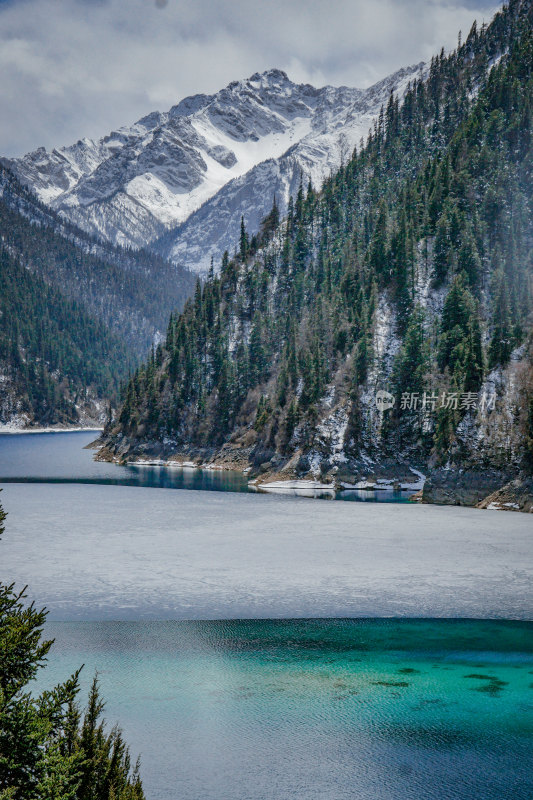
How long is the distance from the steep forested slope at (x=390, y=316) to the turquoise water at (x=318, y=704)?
42.2 metres

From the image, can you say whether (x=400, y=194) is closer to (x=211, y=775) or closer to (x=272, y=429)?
(x=272, y=429)

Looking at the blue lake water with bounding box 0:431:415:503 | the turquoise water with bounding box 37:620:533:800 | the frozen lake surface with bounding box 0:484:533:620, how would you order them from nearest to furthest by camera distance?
the turquoise water with bounding box 37:620:533:800, the frozen lake surface with bounding box 0:484:533:620, the blue lake water with bounding box 0:431:415:503

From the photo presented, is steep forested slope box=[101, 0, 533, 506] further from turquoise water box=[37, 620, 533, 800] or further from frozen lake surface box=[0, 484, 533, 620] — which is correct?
turquoise water box=[37, 620, 533, 800]

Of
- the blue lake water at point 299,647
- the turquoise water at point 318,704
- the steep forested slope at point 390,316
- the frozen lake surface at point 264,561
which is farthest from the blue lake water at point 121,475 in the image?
the turquoise water at point 318,704

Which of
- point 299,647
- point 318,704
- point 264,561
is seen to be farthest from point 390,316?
point 318,704

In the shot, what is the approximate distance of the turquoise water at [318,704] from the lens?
13.5 metres

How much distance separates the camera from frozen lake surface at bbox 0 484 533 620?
25953mm

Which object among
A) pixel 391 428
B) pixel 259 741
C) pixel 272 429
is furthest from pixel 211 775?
pixel 272 429

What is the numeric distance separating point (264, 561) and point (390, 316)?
6510 cm

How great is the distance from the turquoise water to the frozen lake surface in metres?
1.41

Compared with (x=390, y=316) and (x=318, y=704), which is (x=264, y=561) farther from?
(x=390, y=316)

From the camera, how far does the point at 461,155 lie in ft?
333

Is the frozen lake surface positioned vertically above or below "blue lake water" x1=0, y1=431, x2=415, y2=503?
above

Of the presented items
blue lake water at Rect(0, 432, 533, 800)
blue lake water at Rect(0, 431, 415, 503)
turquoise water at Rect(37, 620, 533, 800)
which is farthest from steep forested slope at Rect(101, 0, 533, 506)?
turquoise water at Rect(37, 620, 533, 800)
